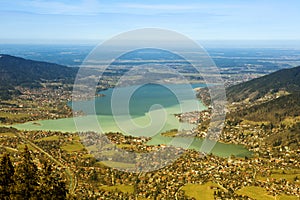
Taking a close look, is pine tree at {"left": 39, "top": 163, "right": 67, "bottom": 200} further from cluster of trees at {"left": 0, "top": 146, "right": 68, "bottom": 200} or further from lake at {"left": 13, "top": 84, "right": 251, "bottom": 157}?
lake at {"left": 13, "top": 84, "right": 251, "bottom": 157}

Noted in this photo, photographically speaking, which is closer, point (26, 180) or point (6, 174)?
point (26, 180)

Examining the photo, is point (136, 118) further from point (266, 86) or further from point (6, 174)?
point (266, 86)

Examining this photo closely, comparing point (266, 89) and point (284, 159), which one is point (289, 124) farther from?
point (266, 89)

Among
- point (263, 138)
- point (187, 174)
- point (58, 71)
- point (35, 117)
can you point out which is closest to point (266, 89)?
point (263, 138)

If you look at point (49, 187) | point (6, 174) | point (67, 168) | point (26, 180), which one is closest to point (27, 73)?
point (67, 168)

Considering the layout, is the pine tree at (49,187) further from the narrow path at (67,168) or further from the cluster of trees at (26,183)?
the narrow path at (67,168)

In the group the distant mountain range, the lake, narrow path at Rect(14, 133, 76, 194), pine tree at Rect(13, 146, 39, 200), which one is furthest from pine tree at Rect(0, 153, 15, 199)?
the distant mountain range
